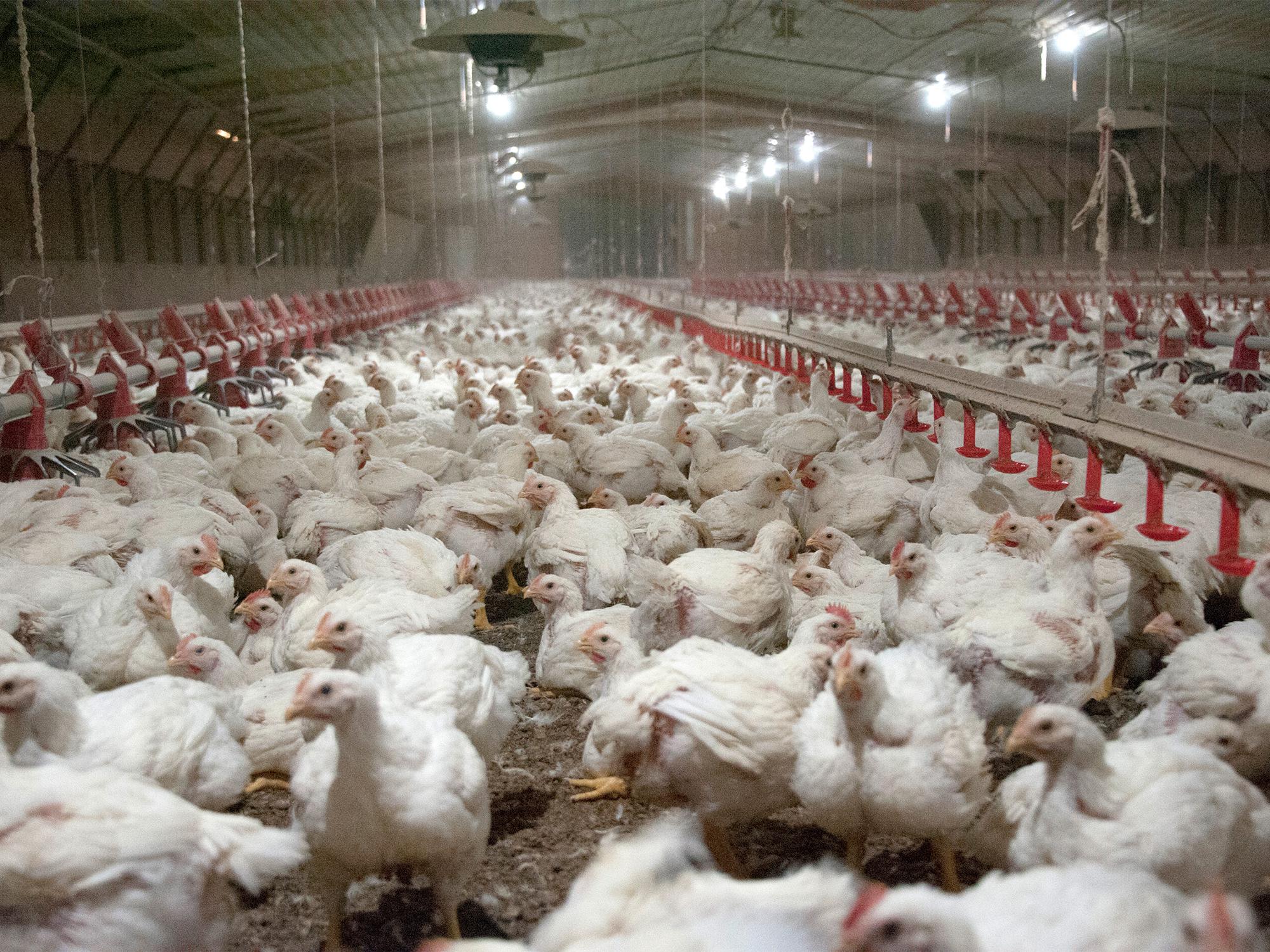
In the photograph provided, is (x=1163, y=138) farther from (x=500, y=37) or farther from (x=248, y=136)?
A: (x=248, y=136)

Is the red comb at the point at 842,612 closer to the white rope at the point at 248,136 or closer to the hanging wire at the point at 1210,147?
the white rope at the point at 248,136

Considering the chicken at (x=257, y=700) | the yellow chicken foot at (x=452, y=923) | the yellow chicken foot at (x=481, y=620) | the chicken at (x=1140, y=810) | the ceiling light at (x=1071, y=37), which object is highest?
the ceiling light at (x=1071, y=37)

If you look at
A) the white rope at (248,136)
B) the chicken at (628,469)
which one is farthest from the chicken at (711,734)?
the white rope at (248,136)

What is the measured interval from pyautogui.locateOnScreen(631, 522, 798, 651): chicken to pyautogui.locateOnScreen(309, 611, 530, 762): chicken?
68cm

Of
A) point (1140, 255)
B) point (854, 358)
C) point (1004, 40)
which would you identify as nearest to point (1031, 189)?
point (1140, 255)

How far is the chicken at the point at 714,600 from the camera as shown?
353cm

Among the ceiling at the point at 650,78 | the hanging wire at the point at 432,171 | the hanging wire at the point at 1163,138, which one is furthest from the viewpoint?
the hanging wire at the point at 432,171

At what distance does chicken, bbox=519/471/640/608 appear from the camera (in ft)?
14.1

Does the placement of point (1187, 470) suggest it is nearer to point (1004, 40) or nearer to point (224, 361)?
point (224, 361)

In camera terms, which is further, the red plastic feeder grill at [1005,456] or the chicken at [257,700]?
the red plastic feeder grill at [1005,456]

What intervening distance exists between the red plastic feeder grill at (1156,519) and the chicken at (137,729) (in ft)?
8.27

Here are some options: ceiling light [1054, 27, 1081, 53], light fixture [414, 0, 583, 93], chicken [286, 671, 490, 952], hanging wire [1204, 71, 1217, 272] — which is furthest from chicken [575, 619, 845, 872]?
hanging wire [1204, 71, 1217, 272]

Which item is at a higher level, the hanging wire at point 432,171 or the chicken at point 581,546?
the hanging wire at point 432,171

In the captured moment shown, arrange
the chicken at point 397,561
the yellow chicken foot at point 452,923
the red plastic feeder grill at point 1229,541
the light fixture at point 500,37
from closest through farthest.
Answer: the yellow chicken foot at point 452,923, the red plastic feeder grill at point 1229,541, the chicken at point 397,561, the light fixture at point 500,37
